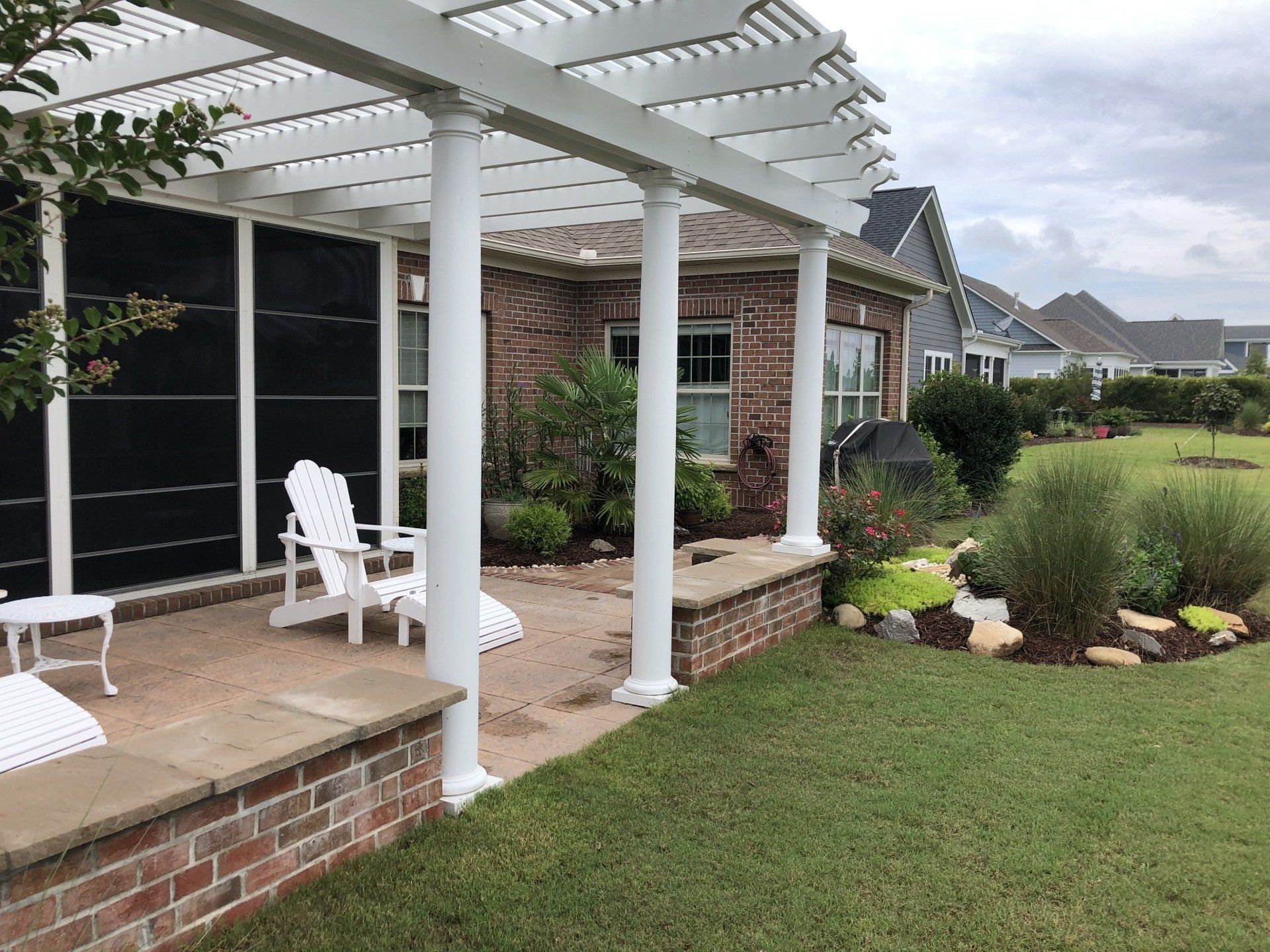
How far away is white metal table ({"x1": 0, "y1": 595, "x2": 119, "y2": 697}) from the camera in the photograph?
456 cm

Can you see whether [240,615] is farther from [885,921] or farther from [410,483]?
[885,921]

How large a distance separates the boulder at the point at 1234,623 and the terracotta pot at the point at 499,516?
5867mm

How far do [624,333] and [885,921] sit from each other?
9.24 metres

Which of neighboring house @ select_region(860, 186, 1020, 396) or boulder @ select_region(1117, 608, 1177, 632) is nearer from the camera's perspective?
boulder @ select_region(1117, 608, 1177, 632)

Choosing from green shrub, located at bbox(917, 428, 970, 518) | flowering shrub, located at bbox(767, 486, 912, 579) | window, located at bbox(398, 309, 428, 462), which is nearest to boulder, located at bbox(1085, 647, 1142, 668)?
flowering shrub, located at bbox(767, 486, 912, 579)

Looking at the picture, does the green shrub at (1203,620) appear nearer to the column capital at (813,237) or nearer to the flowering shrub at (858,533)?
the flowering shrub at (858,533)

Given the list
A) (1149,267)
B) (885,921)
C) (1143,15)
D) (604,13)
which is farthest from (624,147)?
(1149,267)

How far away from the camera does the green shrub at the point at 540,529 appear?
8891 millimetres

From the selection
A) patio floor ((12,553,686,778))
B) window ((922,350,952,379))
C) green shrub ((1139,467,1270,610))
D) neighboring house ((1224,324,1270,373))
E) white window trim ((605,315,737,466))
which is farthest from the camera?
neighboring house ((1224,324,1270,373))

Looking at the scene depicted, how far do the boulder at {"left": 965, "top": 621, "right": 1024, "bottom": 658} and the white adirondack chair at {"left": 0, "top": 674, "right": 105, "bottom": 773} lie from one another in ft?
16.0

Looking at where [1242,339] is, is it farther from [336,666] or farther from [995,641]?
[336,666]

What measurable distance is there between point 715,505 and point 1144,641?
510 centimetres

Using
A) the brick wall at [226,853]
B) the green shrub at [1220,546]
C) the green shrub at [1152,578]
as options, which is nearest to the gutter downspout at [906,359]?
the green shrub at [1220,546]

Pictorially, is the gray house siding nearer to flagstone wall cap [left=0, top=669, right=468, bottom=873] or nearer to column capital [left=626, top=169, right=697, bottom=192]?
column capital [left=626, top=169, right=697, bottom=192]
